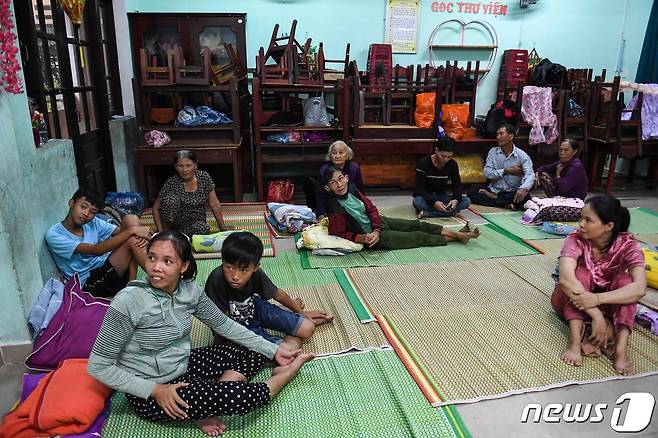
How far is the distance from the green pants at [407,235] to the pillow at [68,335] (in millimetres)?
2283

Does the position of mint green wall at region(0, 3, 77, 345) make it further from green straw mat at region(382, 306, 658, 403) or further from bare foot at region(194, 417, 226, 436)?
green straw mat at region(382, 306, 658, 403)

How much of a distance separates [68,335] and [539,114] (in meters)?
5.56

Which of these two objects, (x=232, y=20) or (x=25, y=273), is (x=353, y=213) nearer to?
(x=25, y=273)

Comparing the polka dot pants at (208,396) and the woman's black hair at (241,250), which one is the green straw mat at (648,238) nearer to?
the woman's black hair at (241,250)

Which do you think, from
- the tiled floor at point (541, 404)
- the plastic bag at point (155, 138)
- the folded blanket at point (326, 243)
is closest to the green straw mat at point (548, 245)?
the folded blanket at point (326, 243)

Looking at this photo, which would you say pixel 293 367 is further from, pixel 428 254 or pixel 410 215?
pixel 410 215

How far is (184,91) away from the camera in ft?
17.5

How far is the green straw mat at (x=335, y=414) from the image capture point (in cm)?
199

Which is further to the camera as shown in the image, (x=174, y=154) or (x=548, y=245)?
(x=174, y=154)

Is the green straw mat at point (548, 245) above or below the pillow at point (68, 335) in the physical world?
below

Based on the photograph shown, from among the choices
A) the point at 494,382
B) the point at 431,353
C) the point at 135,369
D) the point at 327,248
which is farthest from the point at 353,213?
the point at 135,369

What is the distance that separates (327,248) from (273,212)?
113cm

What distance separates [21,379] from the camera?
237cm

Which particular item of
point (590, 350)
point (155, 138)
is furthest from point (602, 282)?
point (155, 138)
